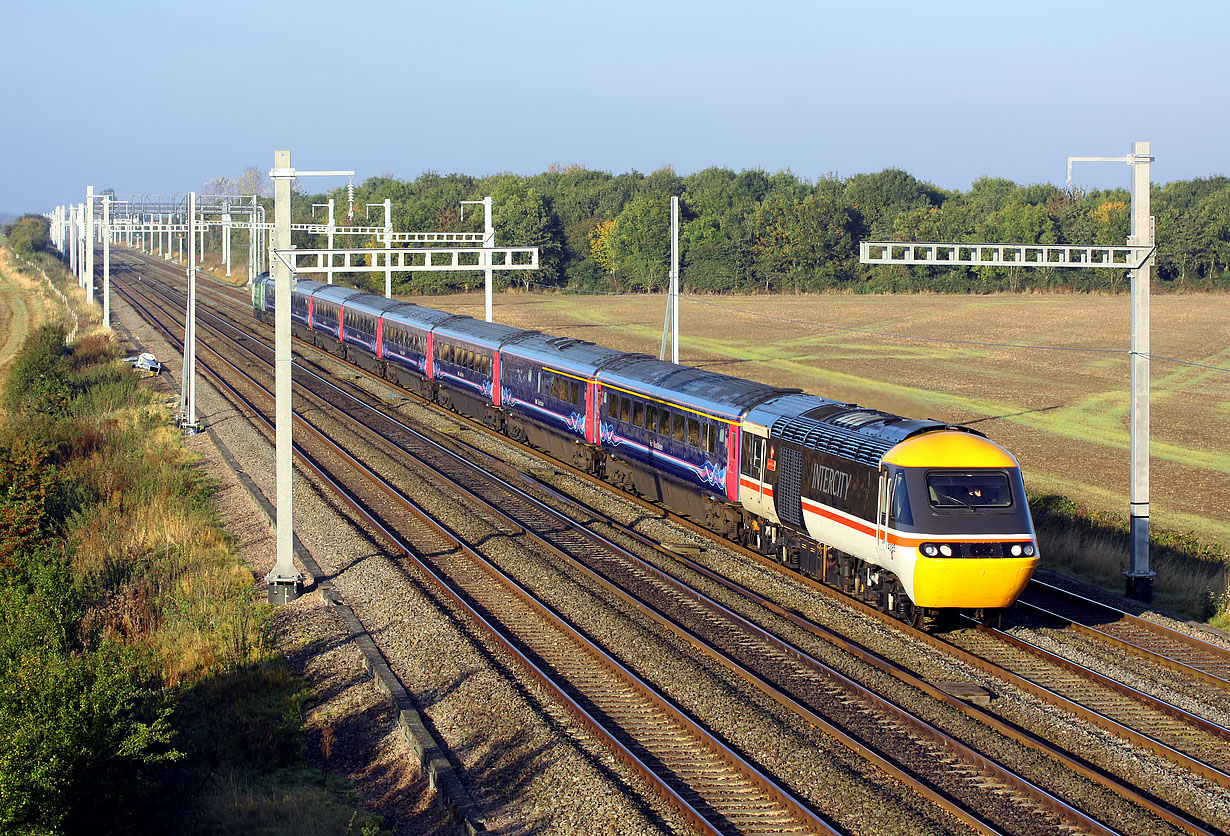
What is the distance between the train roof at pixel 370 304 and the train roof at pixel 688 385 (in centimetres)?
1914

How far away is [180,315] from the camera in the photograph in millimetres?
71938

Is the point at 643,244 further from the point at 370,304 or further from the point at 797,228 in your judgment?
the point at 370,304

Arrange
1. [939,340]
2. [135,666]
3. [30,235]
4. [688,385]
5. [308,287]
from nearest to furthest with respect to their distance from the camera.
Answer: [135,666]
[688,385]
[308,287]
[939,340]
[30,235]

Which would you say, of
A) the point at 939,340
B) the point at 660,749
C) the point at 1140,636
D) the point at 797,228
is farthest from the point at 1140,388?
the point at 797,228

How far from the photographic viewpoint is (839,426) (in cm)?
1812

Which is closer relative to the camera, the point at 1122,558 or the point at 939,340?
the point at 1122,558

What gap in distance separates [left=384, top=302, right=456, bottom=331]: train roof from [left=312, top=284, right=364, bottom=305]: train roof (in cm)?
702

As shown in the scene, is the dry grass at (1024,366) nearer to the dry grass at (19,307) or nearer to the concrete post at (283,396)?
the concrete post at (283,396)

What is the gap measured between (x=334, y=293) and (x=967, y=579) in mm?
40946

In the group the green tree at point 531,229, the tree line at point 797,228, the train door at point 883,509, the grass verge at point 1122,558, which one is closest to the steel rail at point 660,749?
the train door at point 883,509

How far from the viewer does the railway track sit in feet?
36.6

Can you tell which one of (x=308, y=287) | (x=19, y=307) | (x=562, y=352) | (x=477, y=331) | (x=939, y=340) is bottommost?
(x=939, y=340)

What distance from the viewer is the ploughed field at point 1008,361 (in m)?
31.8

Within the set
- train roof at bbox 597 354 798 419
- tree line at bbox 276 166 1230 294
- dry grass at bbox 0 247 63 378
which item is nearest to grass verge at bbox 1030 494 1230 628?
train roof at bbox 597 354 798 419
